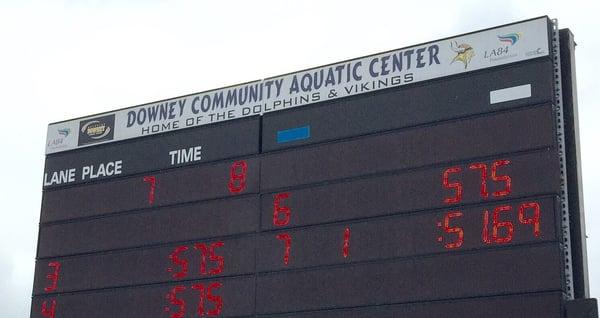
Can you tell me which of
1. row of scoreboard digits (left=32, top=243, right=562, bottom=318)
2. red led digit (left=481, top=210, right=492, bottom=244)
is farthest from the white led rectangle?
row of scoreboard digits (left=32, top=243, right=562, bottom=318)

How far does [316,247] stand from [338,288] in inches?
33.6

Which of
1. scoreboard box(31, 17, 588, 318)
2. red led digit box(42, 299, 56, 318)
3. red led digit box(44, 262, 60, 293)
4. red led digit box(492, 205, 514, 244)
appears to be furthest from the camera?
red led digit box(44, 262, 60, 293)

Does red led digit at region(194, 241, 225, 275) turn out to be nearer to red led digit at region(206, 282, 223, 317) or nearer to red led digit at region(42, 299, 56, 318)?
red led digit at region(206, 282, 223, 317)

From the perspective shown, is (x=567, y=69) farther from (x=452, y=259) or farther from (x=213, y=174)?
(x=213, y=174)

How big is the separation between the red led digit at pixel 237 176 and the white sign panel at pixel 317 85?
98 cm

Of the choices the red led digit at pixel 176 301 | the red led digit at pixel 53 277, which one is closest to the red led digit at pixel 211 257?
the red led digit at pixel 176 301

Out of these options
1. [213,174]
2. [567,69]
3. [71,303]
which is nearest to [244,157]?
[213,174]

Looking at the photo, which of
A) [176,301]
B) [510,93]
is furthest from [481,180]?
[176,301]

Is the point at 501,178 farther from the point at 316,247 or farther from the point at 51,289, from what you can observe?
the point at 51,289

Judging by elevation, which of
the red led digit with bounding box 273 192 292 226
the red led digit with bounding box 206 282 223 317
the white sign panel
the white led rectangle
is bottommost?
the red led digit with bounding box 206 282 223 317

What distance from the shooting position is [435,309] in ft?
61.0

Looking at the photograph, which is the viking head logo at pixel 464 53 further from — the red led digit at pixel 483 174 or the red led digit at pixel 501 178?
the red led digit at pixel 501 178

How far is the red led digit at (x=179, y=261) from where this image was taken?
21.6 m

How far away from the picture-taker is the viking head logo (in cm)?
1975
